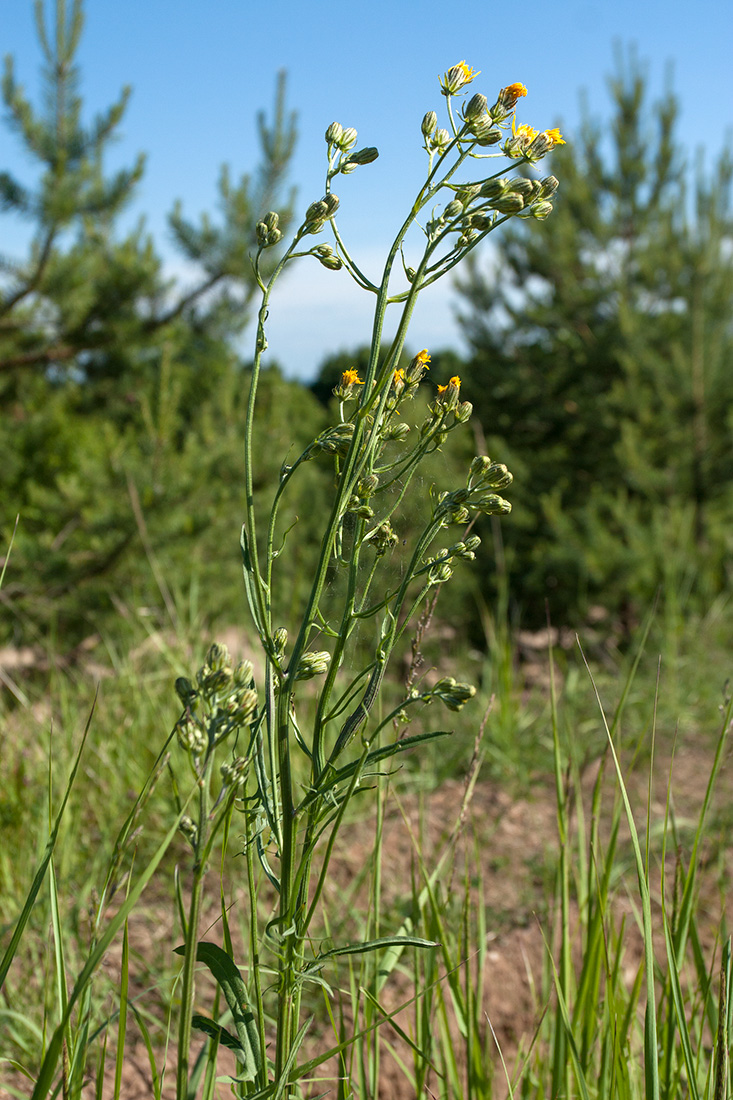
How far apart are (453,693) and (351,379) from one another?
36cm

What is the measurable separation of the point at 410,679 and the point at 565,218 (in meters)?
5.02

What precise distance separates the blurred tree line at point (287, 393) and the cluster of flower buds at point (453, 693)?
2.93m

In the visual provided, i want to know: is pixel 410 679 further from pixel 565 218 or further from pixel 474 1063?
pixel 565 218

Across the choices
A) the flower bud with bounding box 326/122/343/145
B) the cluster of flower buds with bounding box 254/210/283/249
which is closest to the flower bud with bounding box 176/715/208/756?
the cluster of flower buds with bounding box 254/210/283/249

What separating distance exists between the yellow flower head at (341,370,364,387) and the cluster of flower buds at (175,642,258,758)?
36cm

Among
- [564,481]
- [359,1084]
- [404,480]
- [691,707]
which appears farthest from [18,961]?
[564,481]

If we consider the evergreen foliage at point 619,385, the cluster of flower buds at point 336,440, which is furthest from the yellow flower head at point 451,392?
the evergreen foliage at point 619,385

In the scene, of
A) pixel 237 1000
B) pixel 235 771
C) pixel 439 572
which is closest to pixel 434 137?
pixel 439 572

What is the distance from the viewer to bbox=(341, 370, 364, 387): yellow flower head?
3.01 ft

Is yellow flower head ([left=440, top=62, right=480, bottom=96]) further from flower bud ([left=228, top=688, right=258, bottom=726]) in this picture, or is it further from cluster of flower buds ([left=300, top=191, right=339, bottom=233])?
flower bud ([left=228, top=688, right=258, bottom=726])

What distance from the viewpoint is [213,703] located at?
0.71m

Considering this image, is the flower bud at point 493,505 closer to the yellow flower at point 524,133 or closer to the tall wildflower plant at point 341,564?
the tall wildflower plant at point 341,564

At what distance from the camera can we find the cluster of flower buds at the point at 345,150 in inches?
34.1

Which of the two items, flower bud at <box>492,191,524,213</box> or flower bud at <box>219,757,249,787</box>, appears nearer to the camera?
flower bud at <box>219,757,249,787</box>
